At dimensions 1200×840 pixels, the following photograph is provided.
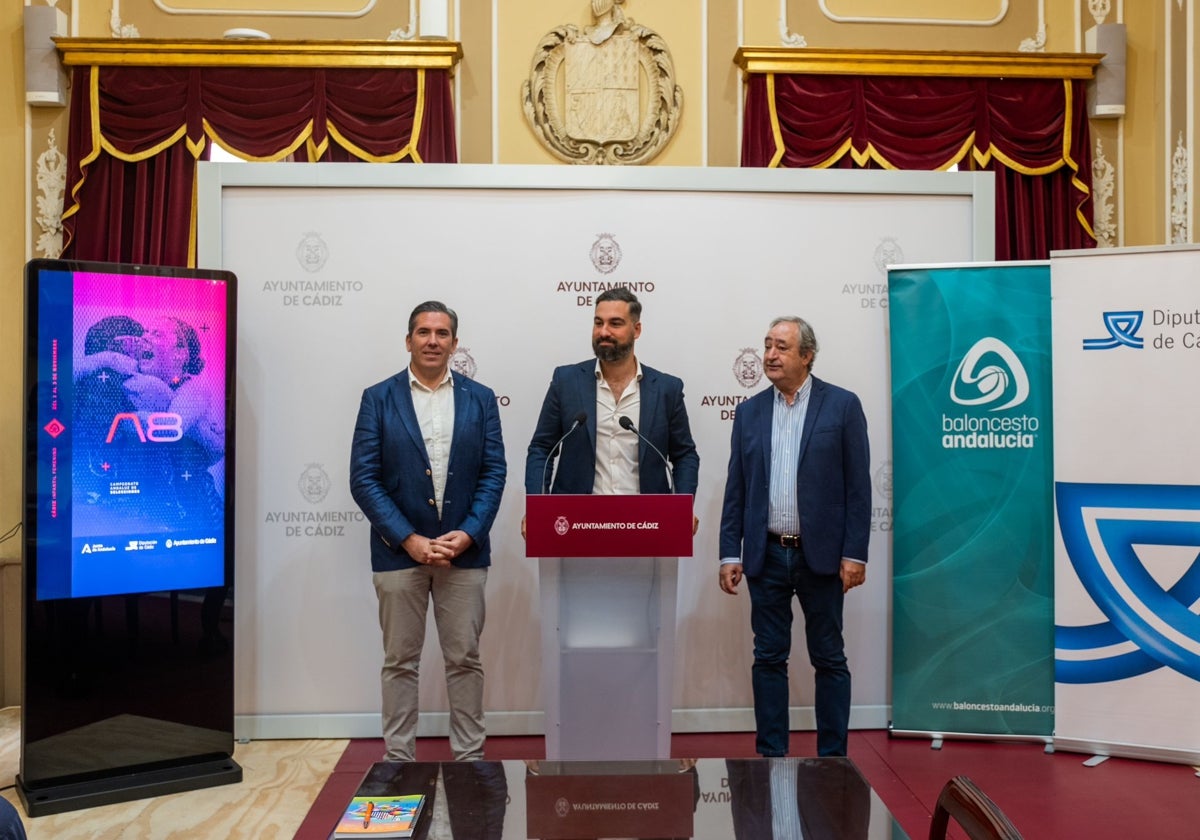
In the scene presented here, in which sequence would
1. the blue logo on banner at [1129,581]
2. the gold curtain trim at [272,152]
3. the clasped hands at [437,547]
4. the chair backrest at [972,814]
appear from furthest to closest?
the gold curtain trim at [272,152] < the blue logo on banner at [1129,581] < the clasped hands at [437,547] < the chair backrest at [972,814]

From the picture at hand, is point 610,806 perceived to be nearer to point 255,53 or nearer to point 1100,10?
point 255,53

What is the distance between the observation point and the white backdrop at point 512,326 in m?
4.38

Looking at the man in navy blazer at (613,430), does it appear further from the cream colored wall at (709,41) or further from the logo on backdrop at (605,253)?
the cream colored wall at (709,41)

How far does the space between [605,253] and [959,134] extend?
8.76 ft

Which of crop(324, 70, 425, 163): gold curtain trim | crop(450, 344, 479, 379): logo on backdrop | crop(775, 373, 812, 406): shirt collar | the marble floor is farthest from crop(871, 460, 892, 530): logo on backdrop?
crop(324, 70, 425, 163): gold curtain trim

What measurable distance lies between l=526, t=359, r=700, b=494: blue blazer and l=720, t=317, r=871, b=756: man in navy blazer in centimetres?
26

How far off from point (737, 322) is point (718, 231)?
42 cm

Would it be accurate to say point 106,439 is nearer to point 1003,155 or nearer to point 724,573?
point 724,573

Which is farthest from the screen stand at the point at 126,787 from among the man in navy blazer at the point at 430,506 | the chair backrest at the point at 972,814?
the chair backrest at the point at 972,814

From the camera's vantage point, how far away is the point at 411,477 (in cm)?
384

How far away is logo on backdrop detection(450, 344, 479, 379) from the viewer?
443 cm

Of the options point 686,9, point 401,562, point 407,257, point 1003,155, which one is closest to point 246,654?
point 401,562

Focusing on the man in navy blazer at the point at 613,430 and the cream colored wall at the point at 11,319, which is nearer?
the man in navy blazer at the point at 613,430

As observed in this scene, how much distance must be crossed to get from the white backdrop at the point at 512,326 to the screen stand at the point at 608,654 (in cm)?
89
